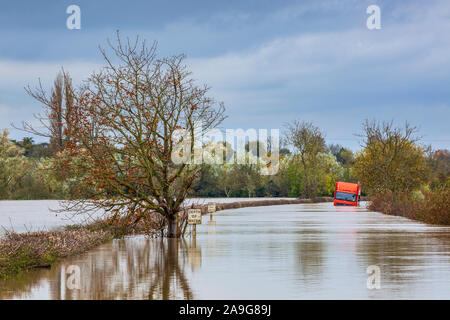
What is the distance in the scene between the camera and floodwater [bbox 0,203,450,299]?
1330cm

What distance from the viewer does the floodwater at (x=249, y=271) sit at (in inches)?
523

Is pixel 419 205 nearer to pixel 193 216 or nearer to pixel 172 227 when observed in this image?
pixel 172 227

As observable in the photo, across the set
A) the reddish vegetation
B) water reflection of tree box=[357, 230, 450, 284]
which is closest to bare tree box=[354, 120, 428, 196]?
the reddish vegetation

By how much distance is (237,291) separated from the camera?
44.1 feet

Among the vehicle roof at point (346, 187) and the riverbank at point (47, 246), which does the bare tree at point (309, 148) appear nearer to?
the vehicle roof at point (346, 187)

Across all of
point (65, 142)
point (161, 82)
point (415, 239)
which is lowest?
point (415, 239)

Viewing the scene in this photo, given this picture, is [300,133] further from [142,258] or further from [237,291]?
[237,291]

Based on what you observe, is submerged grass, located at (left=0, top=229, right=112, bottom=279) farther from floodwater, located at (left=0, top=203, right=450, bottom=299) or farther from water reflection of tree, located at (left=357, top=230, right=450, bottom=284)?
water reflection of tree, located at (left=357, top=230, right=450, bottom=284)

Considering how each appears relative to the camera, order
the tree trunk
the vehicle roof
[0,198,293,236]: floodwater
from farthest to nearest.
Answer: the vehicle roof
[0,198,293,236]: floodwater
the tree trunk

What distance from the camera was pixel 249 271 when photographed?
16562 millimetres
